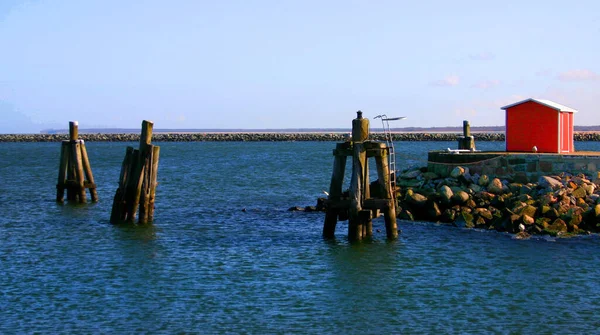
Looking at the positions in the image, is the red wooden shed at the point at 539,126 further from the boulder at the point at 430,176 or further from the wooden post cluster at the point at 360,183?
the wooden post cluster at the point at 360,183

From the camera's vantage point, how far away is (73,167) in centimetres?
2884

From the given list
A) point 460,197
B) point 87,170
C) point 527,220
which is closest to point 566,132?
point 460,197

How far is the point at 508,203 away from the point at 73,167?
1533cm

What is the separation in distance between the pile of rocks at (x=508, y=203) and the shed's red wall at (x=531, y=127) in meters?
3.97

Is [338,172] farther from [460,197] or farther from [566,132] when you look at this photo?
[566,132]

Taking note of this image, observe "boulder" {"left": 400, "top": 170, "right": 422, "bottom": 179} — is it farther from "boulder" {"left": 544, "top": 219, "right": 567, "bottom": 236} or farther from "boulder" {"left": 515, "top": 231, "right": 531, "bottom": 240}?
"boulder" {"left": 544, "top": 219, "right": 567, "bottom": 236}

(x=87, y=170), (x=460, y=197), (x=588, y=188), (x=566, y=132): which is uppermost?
(x=566, y=132)

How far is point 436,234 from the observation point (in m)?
22.1

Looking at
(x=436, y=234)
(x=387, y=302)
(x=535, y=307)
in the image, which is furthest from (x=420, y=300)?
(x=436, y=234)

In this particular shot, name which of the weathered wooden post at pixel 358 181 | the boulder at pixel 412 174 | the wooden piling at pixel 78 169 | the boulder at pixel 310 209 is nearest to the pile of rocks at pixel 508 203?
the boulder at pixel 412 174

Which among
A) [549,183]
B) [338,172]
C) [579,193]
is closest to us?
[338,172]

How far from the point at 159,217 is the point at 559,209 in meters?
12.7

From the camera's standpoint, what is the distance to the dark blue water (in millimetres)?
13922

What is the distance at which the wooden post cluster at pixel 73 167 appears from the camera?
28391 millimetres
